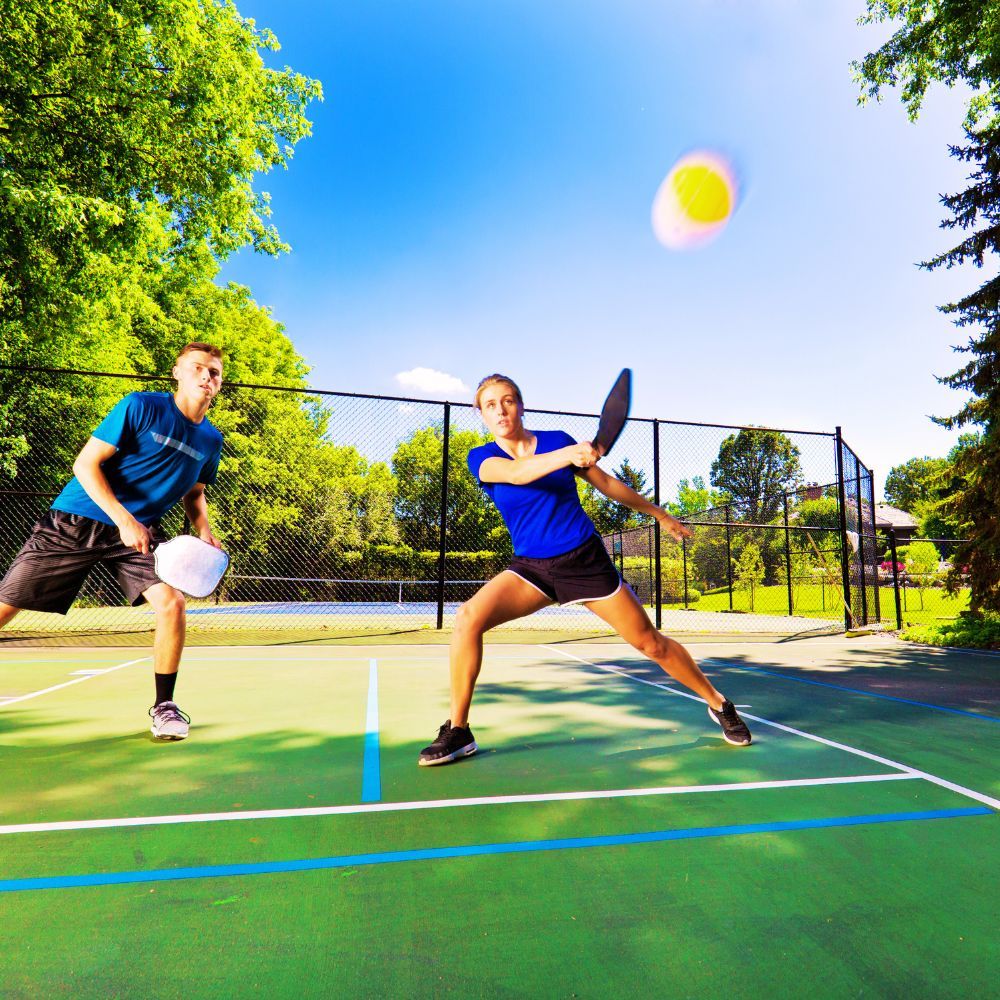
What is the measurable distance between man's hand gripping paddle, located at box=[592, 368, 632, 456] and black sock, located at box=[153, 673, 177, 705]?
2767 mm

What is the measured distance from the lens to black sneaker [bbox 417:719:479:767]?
10.2 feet

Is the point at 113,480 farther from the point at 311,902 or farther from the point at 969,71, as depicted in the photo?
the point at 969,71

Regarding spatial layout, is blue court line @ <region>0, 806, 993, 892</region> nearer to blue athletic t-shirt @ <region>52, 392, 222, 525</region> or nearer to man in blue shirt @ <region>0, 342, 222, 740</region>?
man in blue shirt @ <region>0, 342, 222, 740</region>

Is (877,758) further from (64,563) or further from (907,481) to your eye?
(907,481)

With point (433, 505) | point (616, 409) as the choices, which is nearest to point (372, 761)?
point (616, 409)

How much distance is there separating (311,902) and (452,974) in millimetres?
536

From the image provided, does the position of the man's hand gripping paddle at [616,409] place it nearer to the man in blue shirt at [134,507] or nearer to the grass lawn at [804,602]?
the man in blue shirt at [134,507]

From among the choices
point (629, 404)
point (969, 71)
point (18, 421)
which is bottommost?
point (629, 404)

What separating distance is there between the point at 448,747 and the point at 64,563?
226 centimetres

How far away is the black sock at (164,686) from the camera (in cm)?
361

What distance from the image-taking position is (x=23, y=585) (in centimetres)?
329

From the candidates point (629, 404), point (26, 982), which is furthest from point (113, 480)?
point (629, 404)

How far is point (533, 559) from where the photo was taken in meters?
3.24

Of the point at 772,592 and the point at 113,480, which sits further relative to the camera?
the point at 772,592
